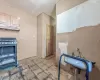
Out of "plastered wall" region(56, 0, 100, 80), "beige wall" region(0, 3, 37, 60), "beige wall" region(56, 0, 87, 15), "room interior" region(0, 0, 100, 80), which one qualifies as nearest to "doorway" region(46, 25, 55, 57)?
"room interior" region(0, 0, 100, 80)

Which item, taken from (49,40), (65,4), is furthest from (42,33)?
(65,4)

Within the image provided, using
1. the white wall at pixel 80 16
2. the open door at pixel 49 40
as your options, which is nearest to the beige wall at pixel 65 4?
the white wall at pixel 80 16

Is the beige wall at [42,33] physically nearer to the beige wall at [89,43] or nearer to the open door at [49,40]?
the open door at [49,40]

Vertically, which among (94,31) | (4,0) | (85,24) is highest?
(4,0)

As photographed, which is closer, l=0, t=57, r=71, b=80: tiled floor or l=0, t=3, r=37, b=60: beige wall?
l=0, t=57, r=71, b=80: tiled floor

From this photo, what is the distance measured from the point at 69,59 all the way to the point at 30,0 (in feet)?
9.42

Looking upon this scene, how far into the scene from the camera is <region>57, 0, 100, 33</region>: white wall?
5.22ft

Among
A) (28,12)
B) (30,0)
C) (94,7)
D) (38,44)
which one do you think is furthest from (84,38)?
(28,12)

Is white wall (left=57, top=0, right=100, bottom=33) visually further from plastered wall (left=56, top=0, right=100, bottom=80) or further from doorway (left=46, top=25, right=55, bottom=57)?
doorway (left=46, top=25, right=55, bottom=57)

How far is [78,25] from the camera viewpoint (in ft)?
6.48

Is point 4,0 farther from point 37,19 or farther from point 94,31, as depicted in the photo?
point 94,31

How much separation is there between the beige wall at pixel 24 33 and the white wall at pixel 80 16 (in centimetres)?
208

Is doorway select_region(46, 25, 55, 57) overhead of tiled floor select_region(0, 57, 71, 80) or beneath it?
overhead

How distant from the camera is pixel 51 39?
4672 mm
